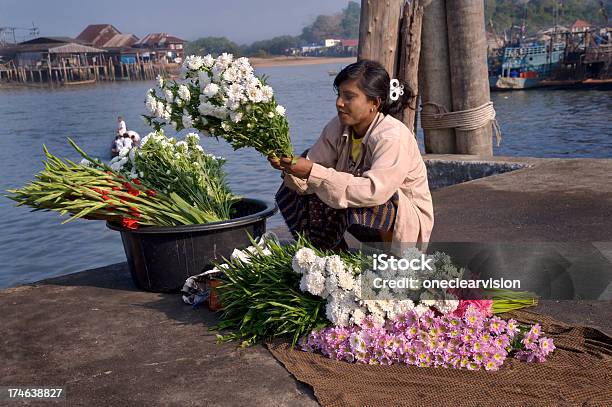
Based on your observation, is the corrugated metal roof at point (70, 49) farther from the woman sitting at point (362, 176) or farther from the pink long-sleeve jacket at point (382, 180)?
the pink long-sleeve jacket at point (382, 180)

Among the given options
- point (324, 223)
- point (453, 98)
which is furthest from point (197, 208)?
point (453, 98)

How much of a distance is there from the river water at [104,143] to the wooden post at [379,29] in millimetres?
3954

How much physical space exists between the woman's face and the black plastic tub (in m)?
0.86

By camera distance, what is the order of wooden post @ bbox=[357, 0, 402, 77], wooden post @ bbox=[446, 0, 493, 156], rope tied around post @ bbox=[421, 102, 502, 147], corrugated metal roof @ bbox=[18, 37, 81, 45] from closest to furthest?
wooden post @ bbox=[357, 0, 402, 77]
wooden post @ bbox=[446, 0, 493, 156]
rope tied around post @ bbox=[421, 102, 502, 147]
corrugated metal roof @ bbox=[18, 37, 81, 45]

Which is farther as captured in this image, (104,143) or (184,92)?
(104,143)

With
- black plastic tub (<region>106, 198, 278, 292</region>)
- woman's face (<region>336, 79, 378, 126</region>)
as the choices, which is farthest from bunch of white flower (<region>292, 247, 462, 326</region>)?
black plastic tub (<region>106, 198, 278, 292</region>)

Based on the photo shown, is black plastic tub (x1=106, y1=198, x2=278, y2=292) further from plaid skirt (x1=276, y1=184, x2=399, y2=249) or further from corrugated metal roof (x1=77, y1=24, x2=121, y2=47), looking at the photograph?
corrugated metal roof (x1=77, y1=24, x2=121, y2=47)

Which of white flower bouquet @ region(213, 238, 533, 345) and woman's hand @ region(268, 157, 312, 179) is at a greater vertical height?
woman's hand @ region(268, 157, 312, 179)

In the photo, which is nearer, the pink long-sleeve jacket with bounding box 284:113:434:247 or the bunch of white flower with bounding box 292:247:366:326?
the bunch of white flower with bounding box 292:247:366:326

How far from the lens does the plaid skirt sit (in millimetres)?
3635

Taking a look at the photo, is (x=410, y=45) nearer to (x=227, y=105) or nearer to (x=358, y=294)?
(x=227, y=105)

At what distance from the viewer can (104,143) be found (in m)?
27.5

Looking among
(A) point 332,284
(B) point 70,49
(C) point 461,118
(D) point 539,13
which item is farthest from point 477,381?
(D) point 539,13

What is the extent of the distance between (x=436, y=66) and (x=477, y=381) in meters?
4.70
